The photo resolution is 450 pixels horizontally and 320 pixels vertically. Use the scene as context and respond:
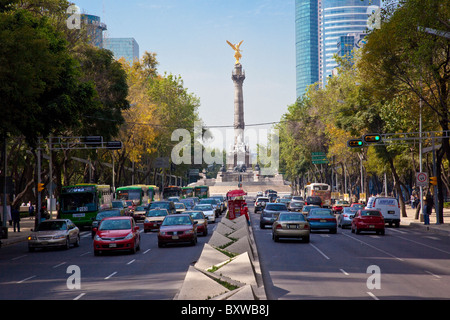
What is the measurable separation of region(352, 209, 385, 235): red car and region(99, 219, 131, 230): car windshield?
50.2ft

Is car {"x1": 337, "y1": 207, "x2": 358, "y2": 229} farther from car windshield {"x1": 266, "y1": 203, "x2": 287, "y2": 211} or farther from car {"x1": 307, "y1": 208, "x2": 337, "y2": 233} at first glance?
car {"x1": 307, "y1": 208, "x2": 337, "y2": 233}

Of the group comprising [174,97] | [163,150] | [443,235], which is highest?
[174,97]

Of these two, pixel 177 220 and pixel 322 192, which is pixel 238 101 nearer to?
pixel 322 192

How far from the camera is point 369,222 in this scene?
37.3m

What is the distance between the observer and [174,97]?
89.6 metres

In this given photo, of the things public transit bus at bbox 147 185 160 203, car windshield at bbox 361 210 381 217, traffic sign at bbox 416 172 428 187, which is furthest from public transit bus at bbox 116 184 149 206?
car windshield at bbox 361 210 381 217

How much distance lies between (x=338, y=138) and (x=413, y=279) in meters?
55.1

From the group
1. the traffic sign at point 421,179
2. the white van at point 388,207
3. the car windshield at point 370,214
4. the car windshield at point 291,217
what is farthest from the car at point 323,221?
the traffic sign at point 421,179

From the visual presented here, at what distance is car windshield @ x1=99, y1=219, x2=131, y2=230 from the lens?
27.5 m

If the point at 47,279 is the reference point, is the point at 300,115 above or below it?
above

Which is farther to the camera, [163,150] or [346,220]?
[163,150]

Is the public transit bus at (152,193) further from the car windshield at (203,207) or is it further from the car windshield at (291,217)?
the car windshield at (291,217)
